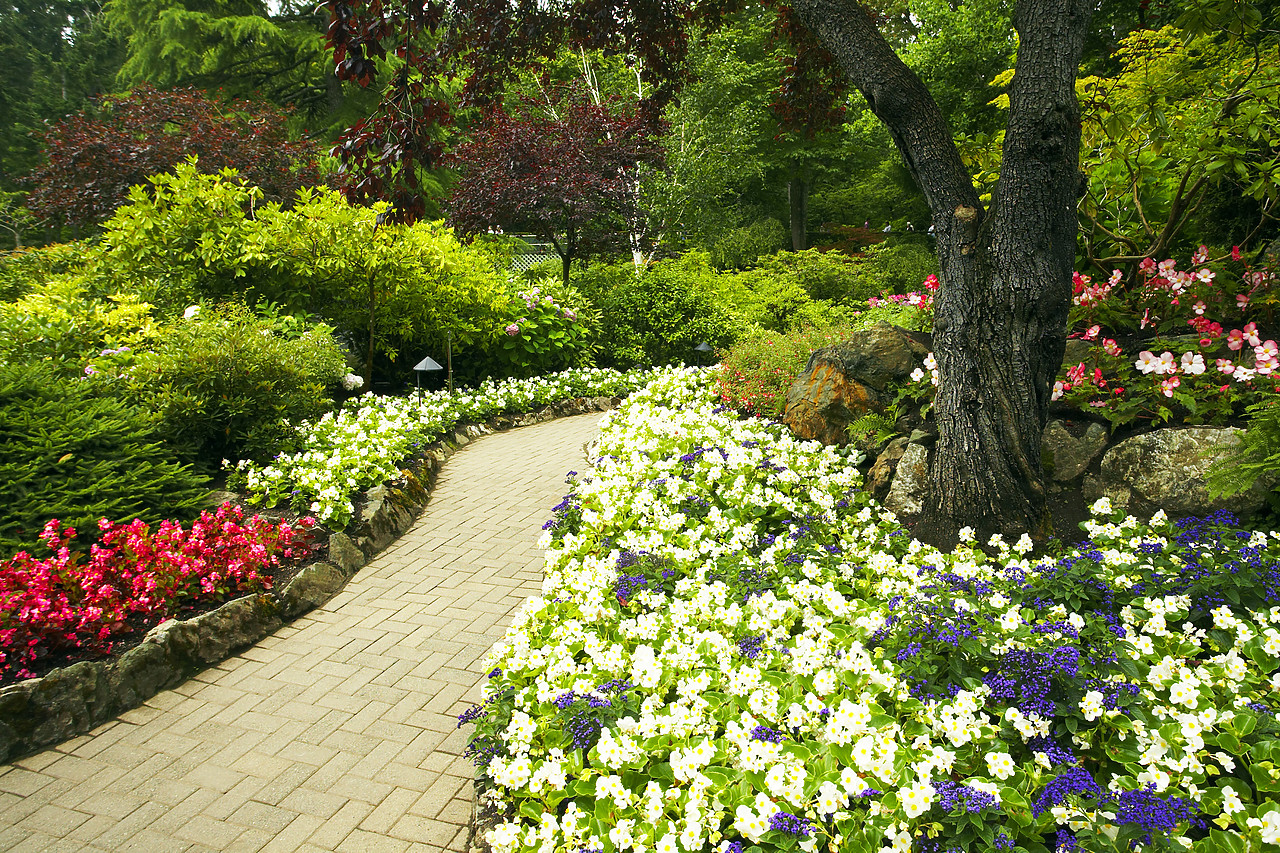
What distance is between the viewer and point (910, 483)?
12.6 feet

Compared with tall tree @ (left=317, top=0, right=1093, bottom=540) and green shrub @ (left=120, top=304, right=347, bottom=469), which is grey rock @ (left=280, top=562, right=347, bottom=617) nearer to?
green shrub @ (left=120, top=304, right=347, bottom=469)

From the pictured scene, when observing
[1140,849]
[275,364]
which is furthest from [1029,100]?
[275,364]

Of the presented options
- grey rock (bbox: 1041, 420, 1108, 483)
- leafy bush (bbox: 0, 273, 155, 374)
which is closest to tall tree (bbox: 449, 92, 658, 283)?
leafy bush (bbox: 0, 273, 155, 374)

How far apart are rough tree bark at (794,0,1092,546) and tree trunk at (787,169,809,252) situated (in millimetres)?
17191

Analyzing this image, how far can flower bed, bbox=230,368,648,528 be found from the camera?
4.75 m

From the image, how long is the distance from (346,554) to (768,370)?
3939mm

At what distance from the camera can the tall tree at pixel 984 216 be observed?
9.66 ft

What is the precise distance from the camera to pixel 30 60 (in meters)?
21.8

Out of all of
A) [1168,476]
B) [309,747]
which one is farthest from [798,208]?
[309,747]

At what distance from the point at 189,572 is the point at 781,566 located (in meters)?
3.24

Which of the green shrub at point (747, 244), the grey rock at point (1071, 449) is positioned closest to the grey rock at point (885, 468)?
the grey rock at point (1071, 449)

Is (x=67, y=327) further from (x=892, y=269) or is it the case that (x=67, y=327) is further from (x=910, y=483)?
(x=892, y=269)

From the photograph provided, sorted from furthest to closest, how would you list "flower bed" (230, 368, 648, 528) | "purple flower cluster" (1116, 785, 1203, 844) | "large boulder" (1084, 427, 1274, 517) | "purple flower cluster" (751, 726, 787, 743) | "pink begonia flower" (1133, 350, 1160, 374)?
"flower bed" (230, 368, 648, 528) → "pink begonia flower" (1133, 350, 1160, 374) → "large boulder" (1084, 427, 1274, 517) → "purple flower cluster" (751, 726, 787, 743) → "purple flower cluster" (1116, 785, 1203, 844)

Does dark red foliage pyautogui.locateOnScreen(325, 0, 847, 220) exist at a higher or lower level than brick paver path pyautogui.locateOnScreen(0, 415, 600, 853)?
higher
